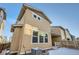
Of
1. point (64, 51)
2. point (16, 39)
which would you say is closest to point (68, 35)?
point (64, 51)

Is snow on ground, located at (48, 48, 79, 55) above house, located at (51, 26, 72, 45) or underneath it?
underneath

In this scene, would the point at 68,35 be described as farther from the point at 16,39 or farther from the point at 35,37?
the point at 16,39

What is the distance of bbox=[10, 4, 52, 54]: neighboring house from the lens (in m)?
2.96

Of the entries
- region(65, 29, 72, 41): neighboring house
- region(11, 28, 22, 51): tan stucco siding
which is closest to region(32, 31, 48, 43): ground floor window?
region(11, 28, 22, 51): tan stucco siding

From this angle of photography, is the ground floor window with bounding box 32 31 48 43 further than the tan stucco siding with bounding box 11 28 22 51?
Yes

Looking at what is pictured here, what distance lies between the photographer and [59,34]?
3051 mm

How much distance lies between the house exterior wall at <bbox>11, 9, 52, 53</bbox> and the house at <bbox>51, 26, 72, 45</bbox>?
73 mm

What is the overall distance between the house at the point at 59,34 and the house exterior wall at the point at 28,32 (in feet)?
0.24

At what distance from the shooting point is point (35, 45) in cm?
300

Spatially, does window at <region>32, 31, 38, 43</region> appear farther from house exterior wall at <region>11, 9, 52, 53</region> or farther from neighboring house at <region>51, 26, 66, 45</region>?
neighboring house at <region>51, 26, 66, 45</region>

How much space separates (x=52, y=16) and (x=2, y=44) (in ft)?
3.26

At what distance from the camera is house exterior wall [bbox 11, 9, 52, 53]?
296 cm

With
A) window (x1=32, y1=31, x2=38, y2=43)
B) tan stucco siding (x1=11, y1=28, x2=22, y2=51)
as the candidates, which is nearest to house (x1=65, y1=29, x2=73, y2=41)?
window (x1=32, y1=31, x2=38, y2=43)
